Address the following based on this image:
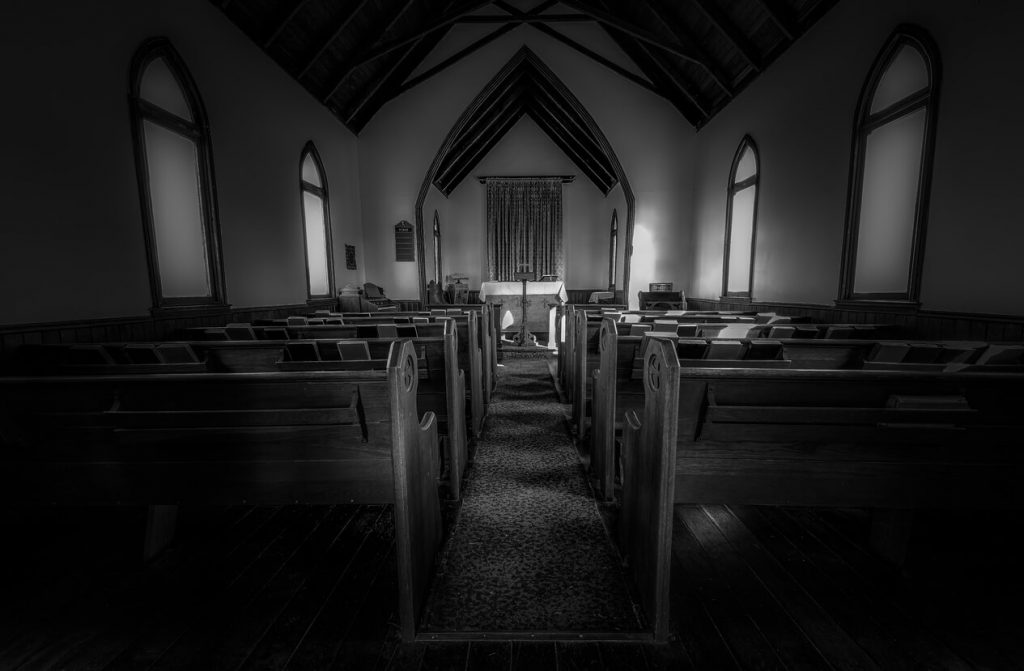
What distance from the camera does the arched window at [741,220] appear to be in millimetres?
5676

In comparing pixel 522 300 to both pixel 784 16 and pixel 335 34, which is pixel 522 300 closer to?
pixel 335 34

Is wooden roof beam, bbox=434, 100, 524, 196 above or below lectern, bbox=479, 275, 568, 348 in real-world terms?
above

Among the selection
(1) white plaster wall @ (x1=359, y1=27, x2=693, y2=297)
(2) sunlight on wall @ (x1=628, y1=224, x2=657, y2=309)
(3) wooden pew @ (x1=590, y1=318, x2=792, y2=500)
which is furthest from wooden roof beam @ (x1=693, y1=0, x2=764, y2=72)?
(3) wooden pew @ (x1=590, y1=318, x2=792, y2=500)

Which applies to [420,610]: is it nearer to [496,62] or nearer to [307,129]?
[307,129]

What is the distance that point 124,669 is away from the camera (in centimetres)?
117

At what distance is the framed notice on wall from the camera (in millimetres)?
8000

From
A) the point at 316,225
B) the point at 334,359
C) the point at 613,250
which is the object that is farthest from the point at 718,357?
the point at 613,250

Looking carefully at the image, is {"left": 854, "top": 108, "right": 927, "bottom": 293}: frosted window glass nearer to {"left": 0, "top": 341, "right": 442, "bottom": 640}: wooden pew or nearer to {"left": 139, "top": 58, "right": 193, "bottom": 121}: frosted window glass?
{"left": 0, "top": 341, "right": 442, "bottom": 640}: wooden pew

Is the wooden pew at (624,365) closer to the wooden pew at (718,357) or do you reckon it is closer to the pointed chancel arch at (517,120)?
the wooden pew at (718,357)

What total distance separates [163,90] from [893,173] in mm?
6115

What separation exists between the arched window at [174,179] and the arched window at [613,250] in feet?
29.8

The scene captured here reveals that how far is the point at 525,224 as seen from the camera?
12.1 m

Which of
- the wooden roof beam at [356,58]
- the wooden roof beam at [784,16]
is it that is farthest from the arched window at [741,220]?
the wooden roof beam at [356,58]

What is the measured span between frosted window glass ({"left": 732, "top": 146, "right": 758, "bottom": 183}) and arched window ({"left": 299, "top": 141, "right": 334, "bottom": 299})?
19.8 feet
